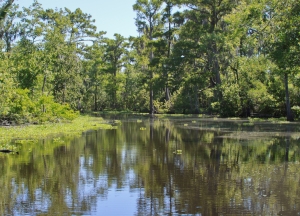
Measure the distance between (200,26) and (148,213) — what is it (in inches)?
1557

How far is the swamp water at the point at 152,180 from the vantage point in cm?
717

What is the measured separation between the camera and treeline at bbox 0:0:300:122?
22031 millimetres

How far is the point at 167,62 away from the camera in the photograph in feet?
156

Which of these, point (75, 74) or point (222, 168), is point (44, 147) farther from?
point (75, 74)

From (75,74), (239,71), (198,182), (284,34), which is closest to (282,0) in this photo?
(284,34)

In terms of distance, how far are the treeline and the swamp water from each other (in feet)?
22.3

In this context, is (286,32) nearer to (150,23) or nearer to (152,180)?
(152,180)

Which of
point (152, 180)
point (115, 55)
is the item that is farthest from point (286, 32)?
point (115, 55)

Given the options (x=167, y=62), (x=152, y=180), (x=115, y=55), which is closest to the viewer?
(x=152, y=180)

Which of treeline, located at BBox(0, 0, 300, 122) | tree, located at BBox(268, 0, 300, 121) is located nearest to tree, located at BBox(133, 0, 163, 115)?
treeline, located at BBox(0, 0, 300, 122)

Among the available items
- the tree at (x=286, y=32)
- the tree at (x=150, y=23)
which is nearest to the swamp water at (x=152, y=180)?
the tree at (x=286, y=32)

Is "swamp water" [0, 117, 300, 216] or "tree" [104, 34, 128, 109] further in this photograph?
"tree" [104, 34, 128, 109]

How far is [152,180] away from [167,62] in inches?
1530

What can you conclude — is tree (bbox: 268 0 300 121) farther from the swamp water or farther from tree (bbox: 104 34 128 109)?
tree (bbox: 104 34 128 109)
